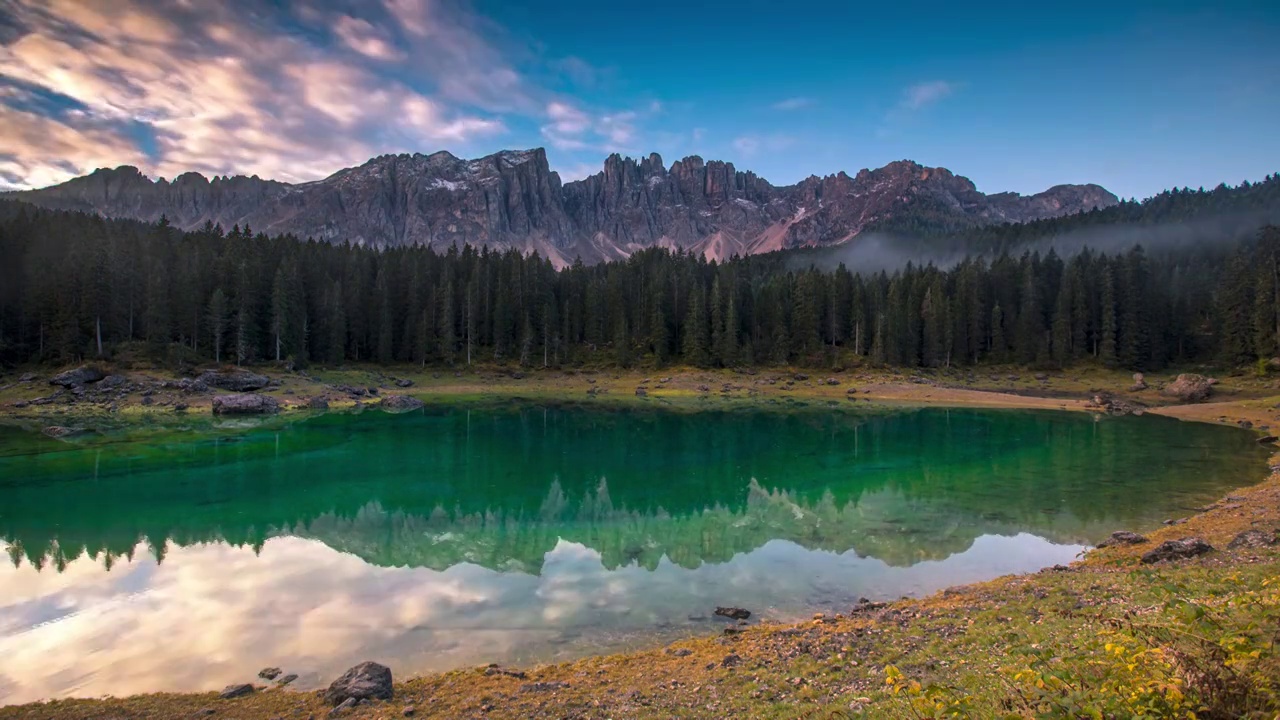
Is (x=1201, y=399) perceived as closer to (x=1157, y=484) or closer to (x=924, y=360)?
(x=924, y=360)

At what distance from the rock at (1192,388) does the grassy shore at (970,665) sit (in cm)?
6999

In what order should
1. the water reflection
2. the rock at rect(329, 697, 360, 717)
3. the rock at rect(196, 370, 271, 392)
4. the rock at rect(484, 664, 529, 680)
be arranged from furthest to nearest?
1. the rock at rect(196, 370, 271, 392)
2. the water reflection
3. the rock at rect(484, 664, 529, 680)
4. the rock at rect(329, 697, 360, 717)

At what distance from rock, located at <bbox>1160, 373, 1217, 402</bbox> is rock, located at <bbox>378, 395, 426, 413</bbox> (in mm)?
95486

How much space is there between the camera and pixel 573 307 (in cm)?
12538

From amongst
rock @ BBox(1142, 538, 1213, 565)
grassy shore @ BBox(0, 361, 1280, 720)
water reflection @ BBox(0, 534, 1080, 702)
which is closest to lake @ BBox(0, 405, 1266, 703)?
water reflection @ BBox(0, 534, 1080, 702)

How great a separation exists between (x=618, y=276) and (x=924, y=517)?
10507cm

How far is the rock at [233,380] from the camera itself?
230 feet

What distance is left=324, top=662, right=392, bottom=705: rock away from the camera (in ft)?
39.5

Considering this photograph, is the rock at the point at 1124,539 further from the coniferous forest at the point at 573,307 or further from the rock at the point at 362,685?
the coniferous forest at the point at 573,307

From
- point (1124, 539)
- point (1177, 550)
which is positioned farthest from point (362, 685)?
point (1124, 539)

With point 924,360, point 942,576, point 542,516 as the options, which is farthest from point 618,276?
point 942,576

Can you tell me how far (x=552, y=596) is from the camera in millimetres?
18953

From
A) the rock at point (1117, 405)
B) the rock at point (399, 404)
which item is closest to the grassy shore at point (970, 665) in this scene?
the rock at point (1117, 405)

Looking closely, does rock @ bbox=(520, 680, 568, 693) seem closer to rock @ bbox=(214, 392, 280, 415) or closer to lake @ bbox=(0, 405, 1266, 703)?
lake @ bbox=(0, 405, 1266, 703)
